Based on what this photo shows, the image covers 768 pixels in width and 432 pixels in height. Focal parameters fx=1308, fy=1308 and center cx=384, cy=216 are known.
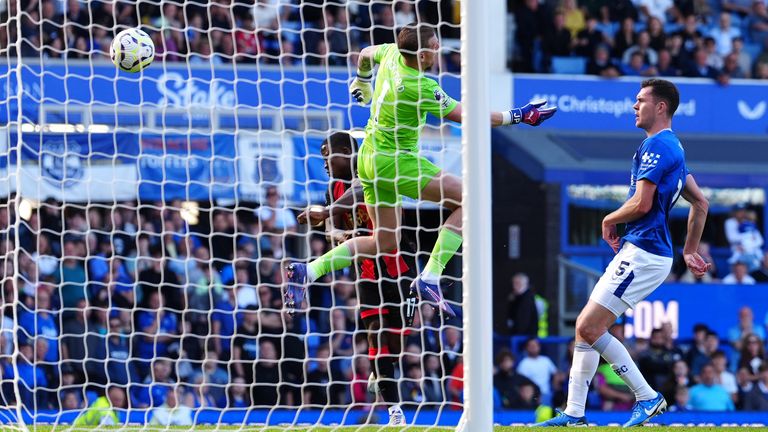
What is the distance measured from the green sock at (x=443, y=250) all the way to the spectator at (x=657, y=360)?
7.12 m

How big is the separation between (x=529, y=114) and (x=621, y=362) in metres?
1.47

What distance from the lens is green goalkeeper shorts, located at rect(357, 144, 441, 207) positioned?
297 inches

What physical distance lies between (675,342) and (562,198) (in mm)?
3155

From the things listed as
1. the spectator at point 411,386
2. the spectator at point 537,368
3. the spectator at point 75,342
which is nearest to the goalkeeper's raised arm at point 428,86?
the spectator at point 411,386

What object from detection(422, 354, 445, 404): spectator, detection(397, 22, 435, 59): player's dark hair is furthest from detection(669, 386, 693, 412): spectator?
detection(397, 22, 435, 59): player's dark hair

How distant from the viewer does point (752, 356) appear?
14.8 meters

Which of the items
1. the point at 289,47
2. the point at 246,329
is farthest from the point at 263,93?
the point at 246,329

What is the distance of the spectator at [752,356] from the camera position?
577 inches

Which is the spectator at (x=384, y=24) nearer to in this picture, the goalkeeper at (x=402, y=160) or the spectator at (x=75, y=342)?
the spectator at (x=75, y=342)

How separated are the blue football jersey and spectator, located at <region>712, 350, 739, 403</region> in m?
7.79

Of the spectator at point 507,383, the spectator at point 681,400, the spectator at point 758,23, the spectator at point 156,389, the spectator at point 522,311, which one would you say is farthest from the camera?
the spectator at point 758,23

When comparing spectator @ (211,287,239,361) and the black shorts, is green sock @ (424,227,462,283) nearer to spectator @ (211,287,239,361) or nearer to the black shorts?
the black shorts

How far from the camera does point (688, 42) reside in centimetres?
1880

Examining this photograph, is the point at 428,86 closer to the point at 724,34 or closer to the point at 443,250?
the point at 443,250
